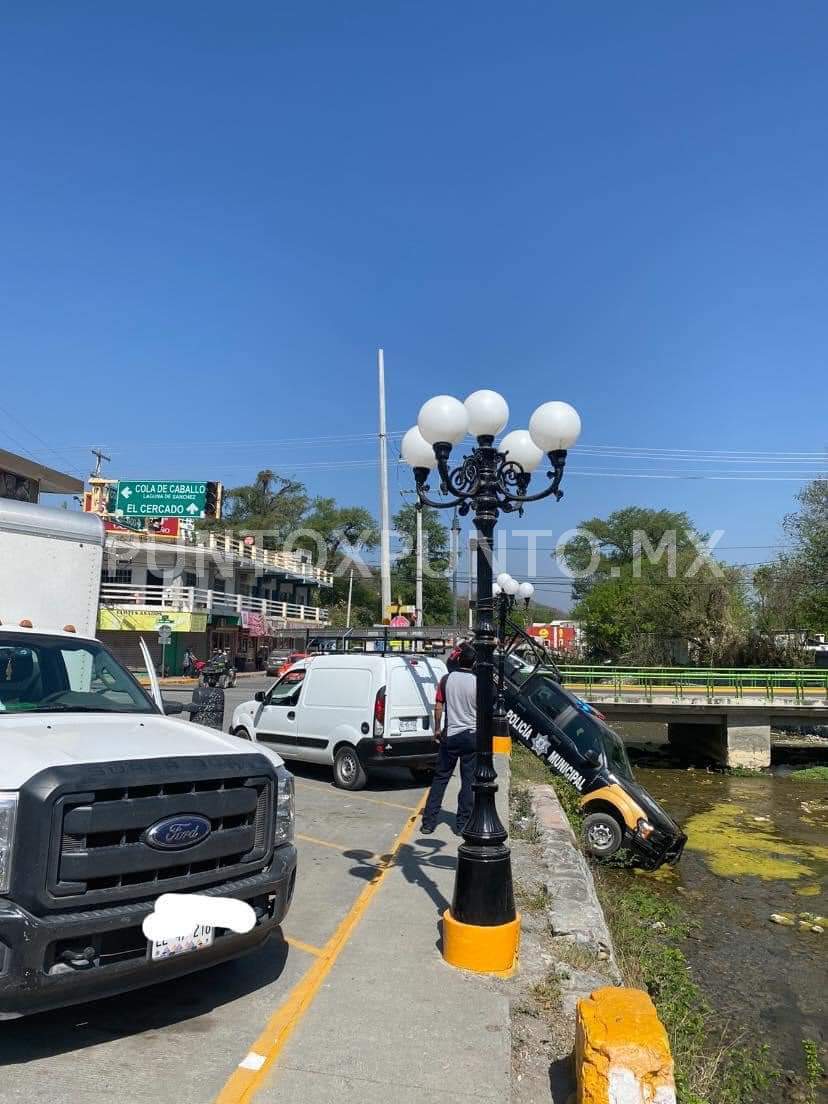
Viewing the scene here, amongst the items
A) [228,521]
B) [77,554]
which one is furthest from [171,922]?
[228,521]

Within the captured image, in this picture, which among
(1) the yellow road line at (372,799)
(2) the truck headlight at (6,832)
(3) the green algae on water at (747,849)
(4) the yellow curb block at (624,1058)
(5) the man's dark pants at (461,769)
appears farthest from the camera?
(3) the green algae on water at (747,849)

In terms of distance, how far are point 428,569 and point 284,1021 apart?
7155 cm

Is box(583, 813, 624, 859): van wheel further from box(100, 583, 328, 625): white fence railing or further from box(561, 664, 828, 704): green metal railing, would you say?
box(100, 583, 328, 625): white fence railing

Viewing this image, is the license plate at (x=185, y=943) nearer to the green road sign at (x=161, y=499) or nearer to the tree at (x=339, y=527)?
the green road sign at (x=161, y=499)

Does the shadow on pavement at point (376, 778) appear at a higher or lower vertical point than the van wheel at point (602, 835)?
higher

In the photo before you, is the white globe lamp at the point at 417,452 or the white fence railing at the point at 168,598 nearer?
the white globe lamp at the point at 417,452

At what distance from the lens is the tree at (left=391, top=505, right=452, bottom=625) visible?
7250 centimetres

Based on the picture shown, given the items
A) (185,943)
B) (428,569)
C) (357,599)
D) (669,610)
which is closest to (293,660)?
(185,943)

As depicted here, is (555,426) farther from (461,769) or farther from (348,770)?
(348,770)

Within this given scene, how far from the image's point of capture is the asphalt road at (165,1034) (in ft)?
11.5

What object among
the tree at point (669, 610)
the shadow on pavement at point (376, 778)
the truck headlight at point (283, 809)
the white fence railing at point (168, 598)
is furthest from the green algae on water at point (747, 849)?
the white fence railing at point (168, 598)

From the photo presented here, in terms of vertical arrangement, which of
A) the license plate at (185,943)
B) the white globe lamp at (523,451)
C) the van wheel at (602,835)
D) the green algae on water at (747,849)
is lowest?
the green algae on water at (747,849)

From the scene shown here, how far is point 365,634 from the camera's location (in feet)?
40.6

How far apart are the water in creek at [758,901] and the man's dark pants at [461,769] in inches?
97.6
